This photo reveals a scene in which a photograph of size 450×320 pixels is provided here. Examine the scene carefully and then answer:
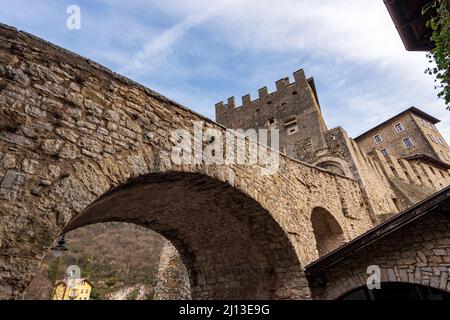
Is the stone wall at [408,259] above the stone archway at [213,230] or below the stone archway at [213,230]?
below

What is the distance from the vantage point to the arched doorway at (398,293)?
4555 millimetres

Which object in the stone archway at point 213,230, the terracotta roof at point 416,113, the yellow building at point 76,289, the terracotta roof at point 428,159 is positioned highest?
the terracotta roof at point 416,113

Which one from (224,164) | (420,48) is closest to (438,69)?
(420,48)

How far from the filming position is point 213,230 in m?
6.01

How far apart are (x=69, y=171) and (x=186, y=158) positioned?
1615mm

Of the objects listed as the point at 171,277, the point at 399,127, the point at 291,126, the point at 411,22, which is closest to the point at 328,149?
the point at 291,126

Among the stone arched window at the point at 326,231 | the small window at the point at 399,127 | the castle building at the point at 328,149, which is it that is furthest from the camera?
the small window at the point at 399,127

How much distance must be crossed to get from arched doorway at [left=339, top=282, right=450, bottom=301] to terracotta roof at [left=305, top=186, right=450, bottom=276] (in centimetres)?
71

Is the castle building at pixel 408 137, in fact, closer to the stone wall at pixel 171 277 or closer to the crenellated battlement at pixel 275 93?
the crenellated battlement at pixel 275 93

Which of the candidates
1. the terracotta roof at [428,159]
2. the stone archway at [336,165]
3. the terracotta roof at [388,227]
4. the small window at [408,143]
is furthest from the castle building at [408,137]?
the terracotta roof at [388,227]

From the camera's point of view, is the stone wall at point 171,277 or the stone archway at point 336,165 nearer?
the stone wall at point 171,277

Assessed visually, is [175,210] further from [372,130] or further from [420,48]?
[372,130]

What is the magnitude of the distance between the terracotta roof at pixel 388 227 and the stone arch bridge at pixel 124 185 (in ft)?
1.66

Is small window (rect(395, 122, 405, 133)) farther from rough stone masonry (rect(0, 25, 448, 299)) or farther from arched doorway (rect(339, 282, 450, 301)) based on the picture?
arched doorway (rect(339, 282, 450, 301))
